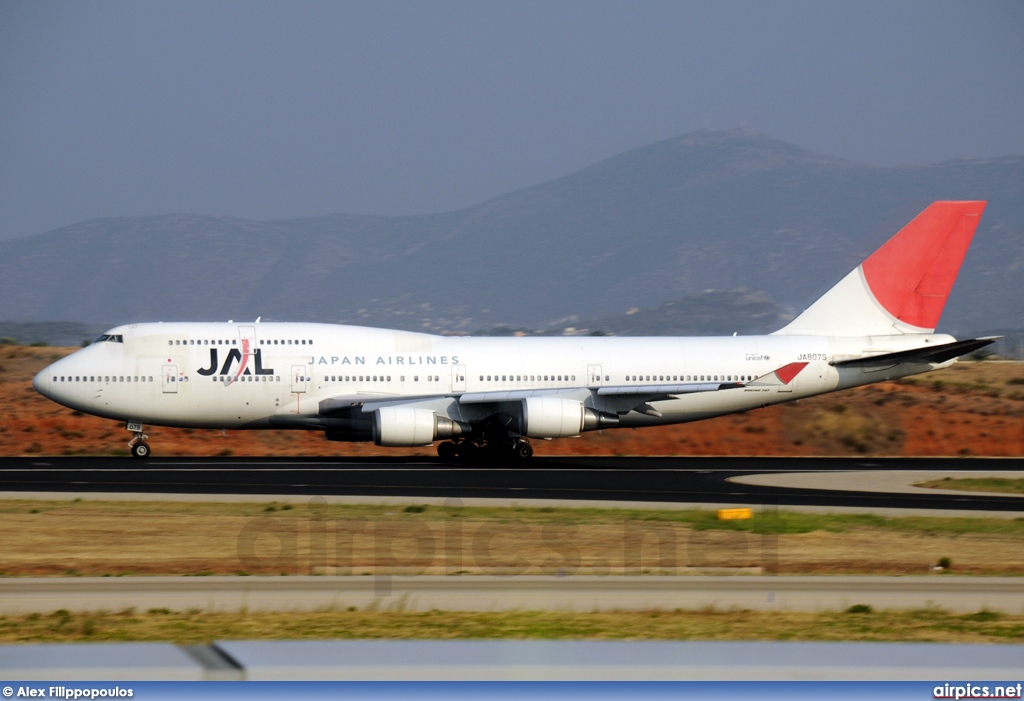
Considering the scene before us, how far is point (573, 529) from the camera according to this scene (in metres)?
20.3

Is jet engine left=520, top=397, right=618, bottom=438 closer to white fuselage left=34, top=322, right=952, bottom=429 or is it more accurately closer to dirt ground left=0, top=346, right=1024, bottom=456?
white fuselage left=34, top=322, right=952, bottom=429

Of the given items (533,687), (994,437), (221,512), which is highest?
Result: (994,437)

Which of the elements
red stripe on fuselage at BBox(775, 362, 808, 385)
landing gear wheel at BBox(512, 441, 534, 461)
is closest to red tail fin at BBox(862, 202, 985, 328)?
red stripe on fuselage at BBox(775, 362, 808, 385)

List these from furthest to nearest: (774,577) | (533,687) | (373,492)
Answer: (373,492), (774,577), (533,687)

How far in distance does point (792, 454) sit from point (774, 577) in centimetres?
3138

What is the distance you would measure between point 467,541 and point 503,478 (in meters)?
12.1

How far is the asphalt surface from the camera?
25688 mm

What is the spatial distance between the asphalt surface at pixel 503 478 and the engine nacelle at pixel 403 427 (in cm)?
77

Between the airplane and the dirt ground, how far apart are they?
6025 millimetres

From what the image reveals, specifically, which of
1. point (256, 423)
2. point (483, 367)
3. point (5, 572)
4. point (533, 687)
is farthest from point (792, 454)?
point (533, 687)

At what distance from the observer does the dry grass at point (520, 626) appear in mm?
11219

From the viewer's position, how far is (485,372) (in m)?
38.2

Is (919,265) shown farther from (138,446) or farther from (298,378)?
(138,446)

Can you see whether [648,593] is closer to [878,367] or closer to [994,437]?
[878,367]
